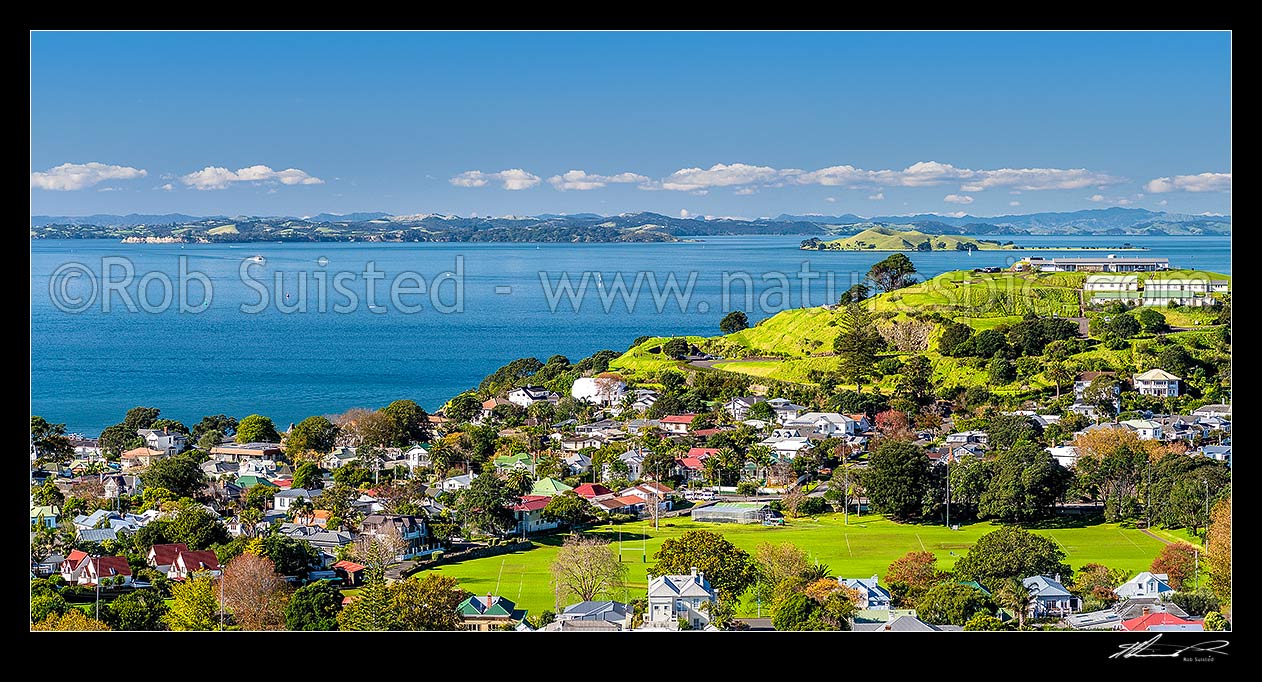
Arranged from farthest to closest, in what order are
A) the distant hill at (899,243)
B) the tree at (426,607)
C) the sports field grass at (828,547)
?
the distant hill at (899,243) < the sports field grass at (828,547) < the tree at (426,607)

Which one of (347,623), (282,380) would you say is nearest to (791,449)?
(347,623)

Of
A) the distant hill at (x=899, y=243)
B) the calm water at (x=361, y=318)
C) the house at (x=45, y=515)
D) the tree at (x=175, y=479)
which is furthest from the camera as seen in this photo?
the distant hill at (x=899, y=243)

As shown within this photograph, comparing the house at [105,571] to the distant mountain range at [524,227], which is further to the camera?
the distant mountain range at [524,227]

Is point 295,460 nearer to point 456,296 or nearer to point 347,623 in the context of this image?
point 347,623

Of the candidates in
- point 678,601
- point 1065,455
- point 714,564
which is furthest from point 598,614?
point 1065,455

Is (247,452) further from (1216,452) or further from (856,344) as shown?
(1216,452)

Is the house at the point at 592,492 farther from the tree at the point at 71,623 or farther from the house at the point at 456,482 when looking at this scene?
the tree at the point at 71,623
